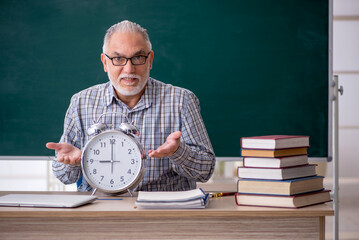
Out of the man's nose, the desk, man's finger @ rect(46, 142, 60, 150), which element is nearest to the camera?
the desk

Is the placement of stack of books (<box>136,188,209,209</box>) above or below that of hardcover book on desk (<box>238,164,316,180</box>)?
below

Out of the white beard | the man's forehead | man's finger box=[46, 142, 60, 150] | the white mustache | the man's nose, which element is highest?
the man's forehead

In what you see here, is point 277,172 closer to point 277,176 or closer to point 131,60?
point 277,176

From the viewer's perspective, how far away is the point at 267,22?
124 inches

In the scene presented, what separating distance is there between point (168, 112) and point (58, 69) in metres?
1.20

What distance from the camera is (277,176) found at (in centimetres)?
155

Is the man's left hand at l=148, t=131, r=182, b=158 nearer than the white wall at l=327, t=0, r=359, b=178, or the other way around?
the man's left hand at l=148, t=131, r=182, b=158

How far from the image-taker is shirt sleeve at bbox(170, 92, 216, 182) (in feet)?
6.44

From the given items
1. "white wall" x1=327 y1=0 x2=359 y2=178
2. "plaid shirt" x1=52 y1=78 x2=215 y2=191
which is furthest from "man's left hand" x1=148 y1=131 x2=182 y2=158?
"white wall" x1=327 y1=0 x2=359 y2=178

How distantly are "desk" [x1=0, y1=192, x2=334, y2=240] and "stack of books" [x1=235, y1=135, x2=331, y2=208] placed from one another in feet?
0.13

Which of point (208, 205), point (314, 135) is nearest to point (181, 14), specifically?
point (314, 135)

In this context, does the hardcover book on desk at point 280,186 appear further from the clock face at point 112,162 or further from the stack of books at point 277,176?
the clock face at point 112,162

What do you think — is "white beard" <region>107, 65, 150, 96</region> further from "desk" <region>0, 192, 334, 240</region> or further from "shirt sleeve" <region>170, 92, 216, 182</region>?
"desk" <region>0, 192, 334, 240</region>

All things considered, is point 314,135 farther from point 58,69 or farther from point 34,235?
point 34,235
